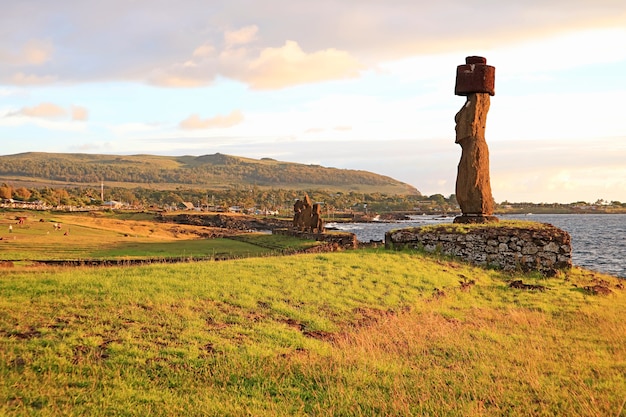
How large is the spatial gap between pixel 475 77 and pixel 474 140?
9.93 ft

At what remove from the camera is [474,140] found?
2652 cm

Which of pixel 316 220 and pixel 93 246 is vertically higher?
pixel 316 220

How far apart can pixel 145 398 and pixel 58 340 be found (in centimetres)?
285

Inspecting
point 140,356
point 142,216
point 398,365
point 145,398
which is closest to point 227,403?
point 145,398

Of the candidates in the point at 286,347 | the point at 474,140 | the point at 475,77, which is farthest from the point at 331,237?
the point at 286,347

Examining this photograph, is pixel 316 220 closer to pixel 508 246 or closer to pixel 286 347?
pixel 508 246

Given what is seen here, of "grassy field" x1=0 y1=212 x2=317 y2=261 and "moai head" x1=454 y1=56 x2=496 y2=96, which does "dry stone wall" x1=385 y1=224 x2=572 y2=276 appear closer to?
"moai head" x1=454 y1=56 x2=496 y2=96

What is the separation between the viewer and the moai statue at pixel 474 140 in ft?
86.3

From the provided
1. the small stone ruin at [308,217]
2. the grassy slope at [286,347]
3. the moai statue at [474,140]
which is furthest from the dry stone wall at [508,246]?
the small stone ruin at [308,217]

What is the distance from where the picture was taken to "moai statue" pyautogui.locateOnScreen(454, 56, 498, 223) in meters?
26.3

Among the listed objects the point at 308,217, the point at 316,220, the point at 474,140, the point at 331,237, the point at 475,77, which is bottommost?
the point at 331,237

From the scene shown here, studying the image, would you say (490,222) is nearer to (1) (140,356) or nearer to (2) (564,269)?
(2) (564,269)

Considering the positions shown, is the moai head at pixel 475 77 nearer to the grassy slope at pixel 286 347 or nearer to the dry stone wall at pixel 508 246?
the dry stone wall at pixel 508 246

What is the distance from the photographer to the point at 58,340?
9906mm
